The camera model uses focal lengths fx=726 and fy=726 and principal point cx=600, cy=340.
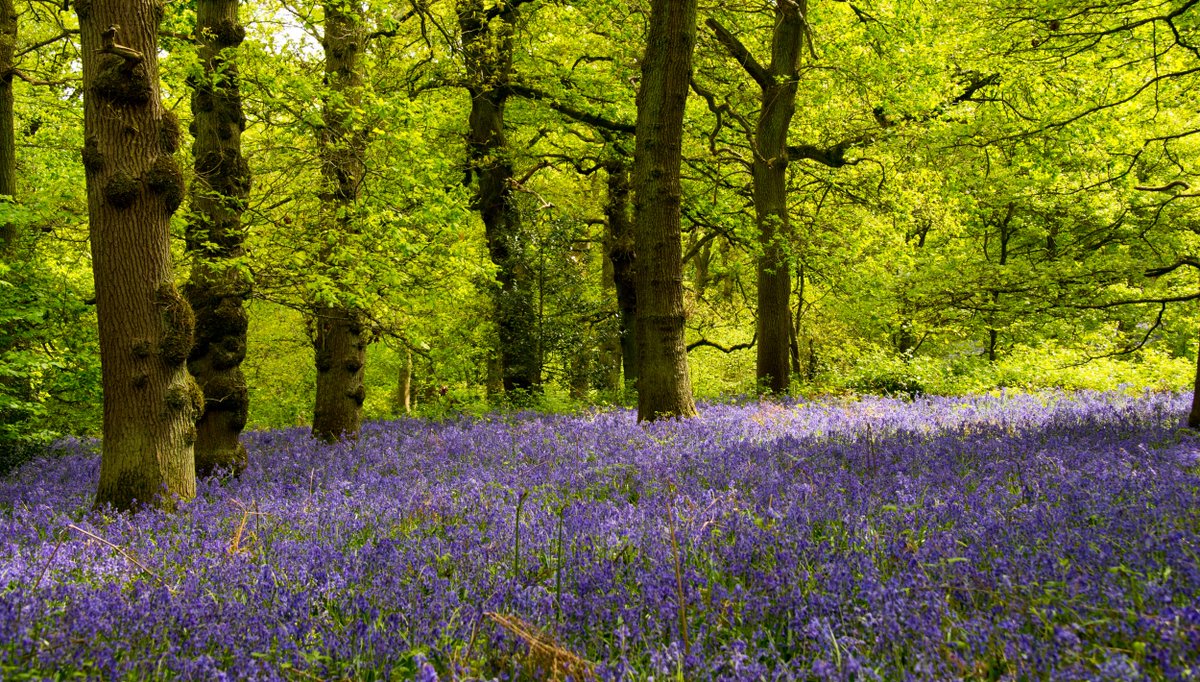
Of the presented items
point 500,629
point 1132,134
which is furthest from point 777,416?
point 1132,134

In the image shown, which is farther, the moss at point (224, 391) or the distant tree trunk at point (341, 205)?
the distant tree trunk at point (341, 205)

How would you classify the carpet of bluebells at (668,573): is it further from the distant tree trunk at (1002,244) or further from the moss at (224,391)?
the distant tree trunk at (1002,244)

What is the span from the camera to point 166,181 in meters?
5.80

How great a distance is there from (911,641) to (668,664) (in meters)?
0.83

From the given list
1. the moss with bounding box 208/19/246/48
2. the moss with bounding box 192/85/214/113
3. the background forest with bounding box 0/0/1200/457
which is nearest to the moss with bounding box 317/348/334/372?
the background forest with bounding box 0/0/1200/457

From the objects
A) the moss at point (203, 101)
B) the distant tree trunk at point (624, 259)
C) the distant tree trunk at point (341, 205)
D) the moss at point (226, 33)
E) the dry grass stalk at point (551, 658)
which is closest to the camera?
the dry grass stalk at point (551, 658)

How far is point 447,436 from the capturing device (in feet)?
30.1

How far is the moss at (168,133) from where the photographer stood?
5965 millimetres

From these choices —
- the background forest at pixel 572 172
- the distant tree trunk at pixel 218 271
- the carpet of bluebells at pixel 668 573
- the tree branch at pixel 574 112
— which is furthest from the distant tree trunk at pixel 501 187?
the carpet of bluebells at pixel 668 573

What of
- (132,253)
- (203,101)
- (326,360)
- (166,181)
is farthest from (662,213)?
(132,253)

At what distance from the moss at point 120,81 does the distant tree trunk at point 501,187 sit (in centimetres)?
973

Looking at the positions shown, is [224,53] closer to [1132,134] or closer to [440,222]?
[440,222]

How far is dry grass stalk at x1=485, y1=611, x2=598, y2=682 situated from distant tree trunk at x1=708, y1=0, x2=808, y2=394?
12.9 m

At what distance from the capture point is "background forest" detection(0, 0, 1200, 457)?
876cm
